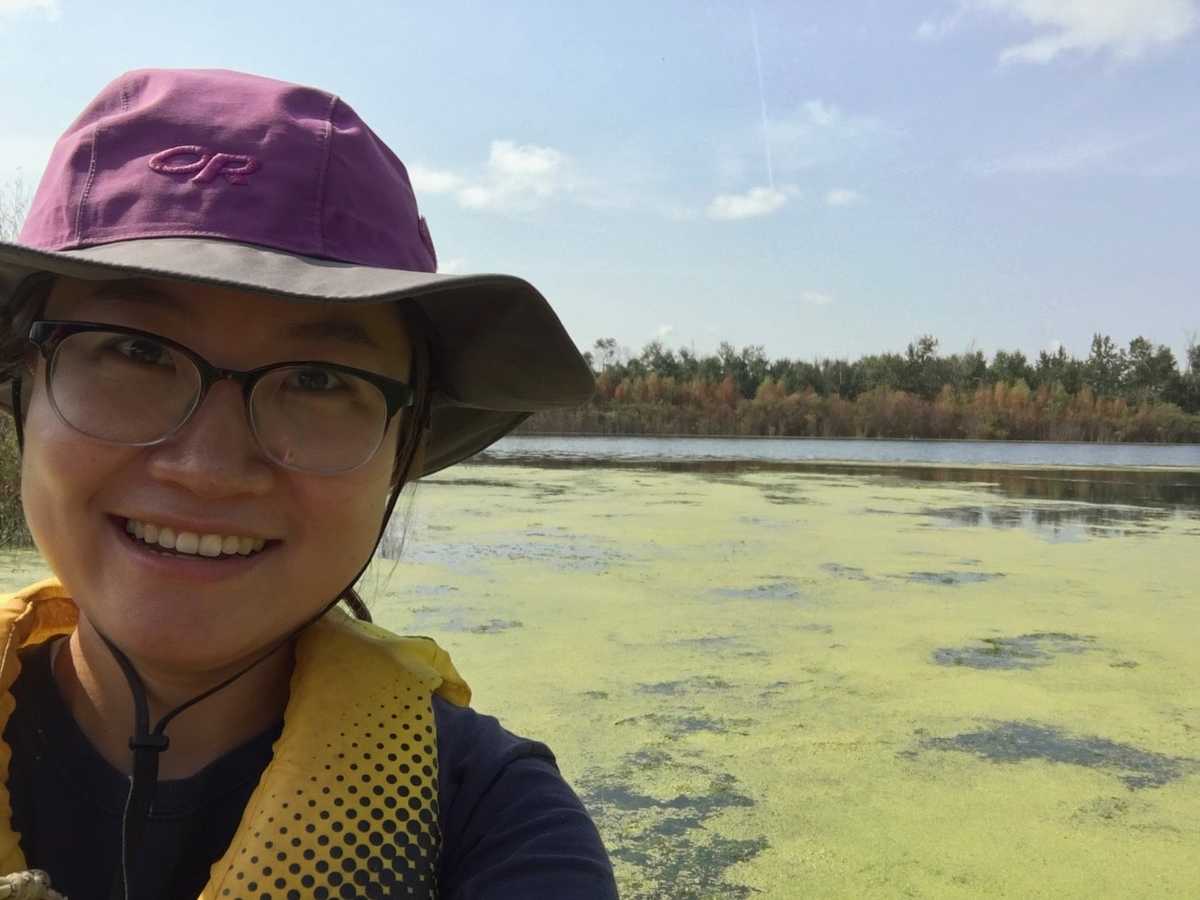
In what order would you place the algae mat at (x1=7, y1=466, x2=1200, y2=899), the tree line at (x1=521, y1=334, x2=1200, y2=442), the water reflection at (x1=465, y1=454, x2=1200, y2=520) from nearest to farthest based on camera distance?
the algae mat at (x1=7, y1=466, x2=1200, y2=899) < the water reflection at (x1=465, y1=454, x2=1200, y2=520) < the tree line at (x1=521, y1=334, x2=1200, y2=442)

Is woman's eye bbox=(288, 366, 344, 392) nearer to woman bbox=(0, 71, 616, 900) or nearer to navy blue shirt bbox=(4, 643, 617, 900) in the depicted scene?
woman bbox=(0, 71, 616, 900)

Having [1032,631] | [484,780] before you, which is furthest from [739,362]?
[484,780]

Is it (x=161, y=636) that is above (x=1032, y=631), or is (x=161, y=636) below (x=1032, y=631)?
above

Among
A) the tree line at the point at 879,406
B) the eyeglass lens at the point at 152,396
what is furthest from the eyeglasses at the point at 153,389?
the tree line at the point at 879,406

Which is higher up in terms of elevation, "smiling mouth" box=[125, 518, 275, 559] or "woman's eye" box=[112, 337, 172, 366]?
"woman's eye" box=[112, 337, 172, 366]

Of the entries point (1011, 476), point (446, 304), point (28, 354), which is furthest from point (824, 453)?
point (28, 354)

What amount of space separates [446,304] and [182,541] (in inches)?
10.4

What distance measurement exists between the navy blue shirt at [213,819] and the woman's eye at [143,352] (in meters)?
0.28

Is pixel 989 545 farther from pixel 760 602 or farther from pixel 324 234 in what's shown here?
pixel 324 234

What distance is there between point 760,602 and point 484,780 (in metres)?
3.26

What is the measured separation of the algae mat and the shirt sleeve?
1.05 metres

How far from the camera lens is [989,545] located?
5.54 m


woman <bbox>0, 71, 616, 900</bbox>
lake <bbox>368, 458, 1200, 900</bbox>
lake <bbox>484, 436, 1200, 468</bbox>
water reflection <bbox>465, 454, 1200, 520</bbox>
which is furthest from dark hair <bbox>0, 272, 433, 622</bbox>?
lake <bbox>484, 436, 1200, 468</bbox>

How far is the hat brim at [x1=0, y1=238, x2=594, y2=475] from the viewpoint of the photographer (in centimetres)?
62
